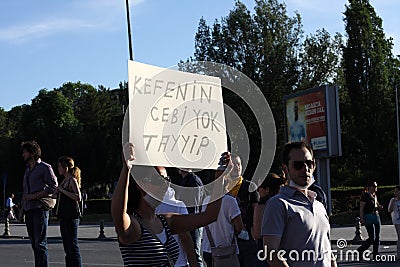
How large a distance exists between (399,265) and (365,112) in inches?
1882

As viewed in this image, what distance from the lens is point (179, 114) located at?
18.6 ft

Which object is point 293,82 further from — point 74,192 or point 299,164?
point 299,164

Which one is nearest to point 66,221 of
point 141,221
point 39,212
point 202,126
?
point 39,212

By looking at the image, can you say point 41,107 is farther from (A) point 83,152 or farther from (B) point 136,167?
(B) point 136,167

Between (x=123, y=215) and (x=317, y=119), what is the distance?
28287mm

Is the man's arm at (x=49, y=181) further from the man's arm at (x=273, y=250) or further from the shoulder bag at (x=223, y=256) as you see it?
the man's arm at (x=273, y=250)

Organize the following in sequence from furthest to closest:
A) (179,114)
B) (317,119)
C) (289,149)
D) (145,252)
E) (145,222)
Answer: (317,119), (179,114), (289,149), (145,222), (145,252)

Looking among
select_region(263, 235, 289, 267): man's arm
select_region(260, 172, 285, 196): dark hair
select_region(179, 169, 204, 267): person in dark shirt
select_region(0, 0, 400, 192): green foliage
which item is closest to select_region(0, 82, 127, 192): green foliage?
select_region(0, 0, 400, 192): green foliage

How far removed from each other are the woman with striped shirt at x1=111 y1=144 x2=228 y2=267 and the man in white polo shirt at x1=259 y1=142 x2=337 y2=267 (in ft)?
1.72

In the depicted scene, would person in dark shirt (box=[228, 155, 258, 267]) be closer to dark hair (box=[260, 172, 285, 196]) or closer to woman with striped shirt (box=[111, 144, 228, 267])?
dark hair (box=[260, 172, 285, 196])

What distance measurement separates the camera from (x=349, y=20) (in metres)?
63.6

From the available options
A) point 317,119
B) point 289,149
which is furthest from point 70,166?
point 317,119

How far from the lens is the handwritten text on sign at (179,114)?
216 inches

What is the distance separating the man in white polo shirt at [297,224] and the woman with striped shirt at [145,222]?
52 centimetres
